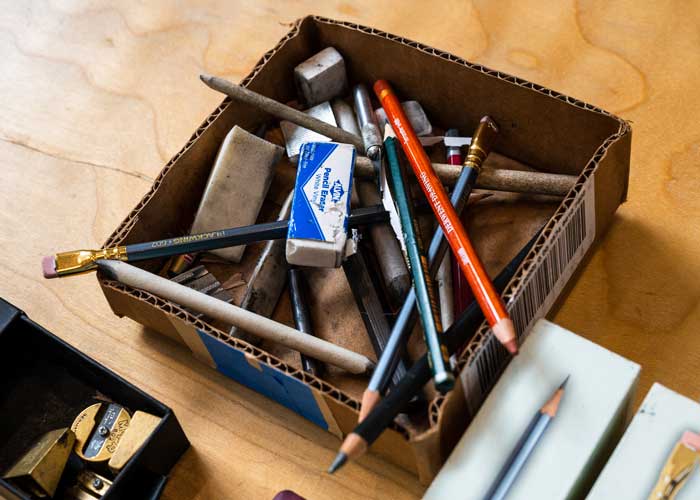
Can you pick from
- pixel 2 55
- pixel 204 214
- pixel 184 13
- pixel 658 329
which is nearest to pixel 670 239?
pixel 658 329

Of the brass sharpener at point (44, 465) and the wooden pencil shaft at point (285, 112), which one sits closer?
the brass sharpener at point (44, 465)

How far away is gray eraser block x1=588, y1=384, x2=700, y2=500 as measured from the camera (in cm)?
45

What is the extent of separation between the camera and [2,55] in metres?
0.81

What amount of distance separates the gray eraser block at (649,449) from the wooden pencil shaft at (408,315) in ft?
0.40

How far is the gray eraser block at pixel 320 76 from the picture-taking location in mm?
674

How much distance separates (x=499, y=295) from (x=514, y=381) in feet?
0.20

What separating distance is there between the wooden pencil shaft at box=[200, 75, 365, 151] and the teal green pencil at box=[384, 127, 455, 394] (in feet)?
0.11

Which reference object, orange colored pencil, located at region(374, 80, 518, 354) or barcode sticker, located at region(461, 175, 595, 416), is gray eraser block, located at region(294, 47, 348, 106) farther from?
barcode sticker, located at region(461, 175, 595, 416)

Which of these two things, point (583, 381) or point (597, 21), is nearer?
point (583, 381)

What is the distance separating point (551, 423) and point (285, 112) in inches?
11.3

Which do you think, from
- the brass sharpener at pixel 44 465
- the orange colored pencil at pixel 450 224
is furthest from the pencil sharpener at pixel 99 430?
the orange colored pencil at pixel 450 224

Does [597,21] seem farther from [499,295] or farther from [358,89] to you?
[499,295]

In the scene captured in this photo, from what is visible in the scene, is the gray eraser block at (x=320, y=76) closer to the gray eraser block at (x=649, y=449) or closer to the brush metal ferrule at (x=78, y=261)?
the brush metal ferrule at (x=78, y=261)

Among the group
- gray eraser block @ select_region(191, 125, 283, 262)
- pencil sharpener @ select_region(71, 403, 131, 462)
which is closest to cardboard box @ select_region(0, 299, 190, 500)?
pencil sharpener @ select_region(71, 403, 131, 462)
